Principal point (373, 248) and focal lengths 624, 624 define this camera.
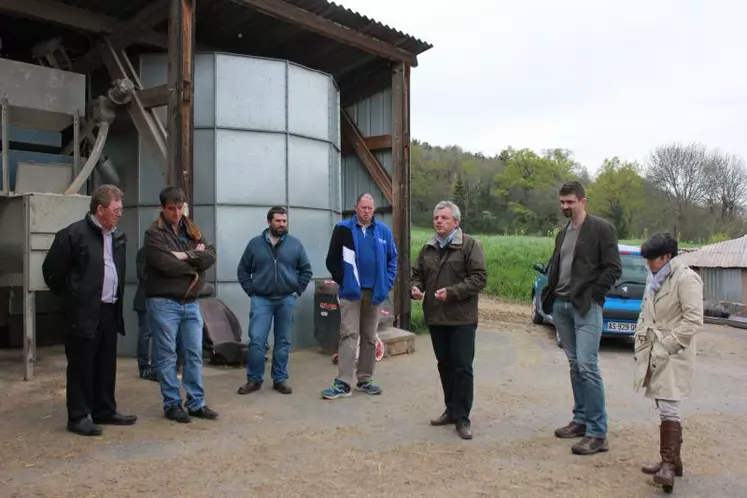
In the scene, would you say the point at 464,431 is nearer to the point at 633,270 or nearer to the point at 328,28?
the point at 328,28

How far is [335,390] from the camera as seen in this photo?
19.1 ft

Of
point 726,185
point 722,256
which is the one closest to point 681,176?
point 726,185

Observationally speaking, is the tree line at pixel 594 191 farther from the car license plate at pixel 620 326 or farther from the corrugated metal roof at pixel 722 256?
the car license plate at pixel 620 326

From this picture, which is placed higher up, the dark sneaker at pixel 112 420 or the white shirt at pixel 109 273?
the white shirt at pixel 109 273

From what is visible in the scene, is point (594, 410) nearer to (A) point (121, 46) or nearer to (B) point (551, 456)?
(B) point (551, 456)

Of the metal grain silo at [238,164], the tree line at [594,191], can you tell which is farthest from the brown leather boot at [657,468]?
the tree line at [594,191]

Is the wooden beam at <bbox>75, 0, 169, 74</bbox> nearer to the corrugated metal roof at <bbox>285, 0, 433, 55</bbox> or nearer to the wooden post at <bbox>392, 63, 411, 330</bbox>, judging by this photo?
the corrugated metal roof at <bbox>285, 0, 433, 55</bbox>

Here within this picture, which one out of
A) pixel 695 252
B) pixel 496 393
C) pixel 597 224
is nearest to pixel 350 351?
pixel 496 393

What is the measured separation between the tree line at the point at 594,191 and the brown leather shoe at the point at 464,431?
40.1 meters

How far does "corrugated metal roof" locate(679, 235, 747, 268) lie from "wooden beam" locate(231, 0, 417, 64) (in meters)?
15.5

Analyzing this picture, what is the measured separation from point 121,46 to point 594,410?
7133 millimetres

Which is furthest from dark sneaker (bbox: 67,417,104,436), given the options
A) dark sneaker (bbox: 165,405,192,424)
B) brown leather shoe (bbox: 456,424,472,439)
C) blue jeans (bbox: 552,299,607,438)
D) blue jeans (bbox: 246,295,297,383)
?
blue jeans (bbox: 552,299,607,438)

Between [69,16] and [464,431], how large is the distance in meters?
6.98

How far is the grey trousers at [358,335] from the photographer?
5.81 m
